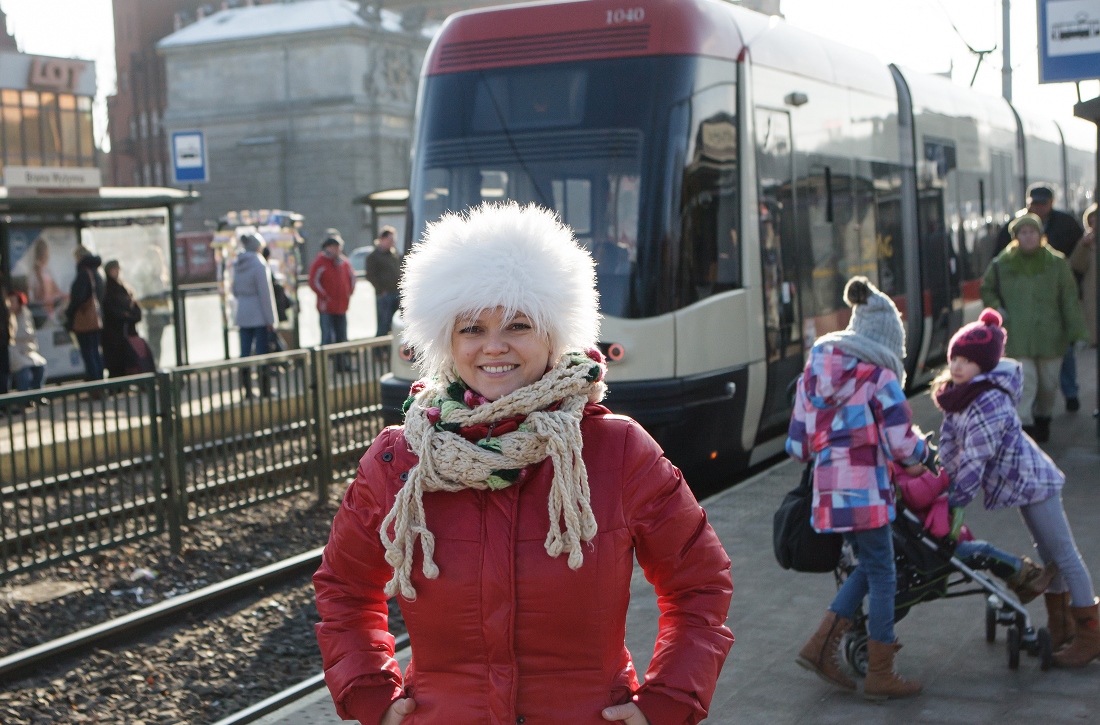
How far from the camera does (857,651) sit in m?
4.91

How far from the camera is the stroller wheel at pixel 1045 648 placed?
4.89 m

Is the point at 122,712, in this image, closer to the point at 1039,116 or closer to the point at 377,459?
the point at 377,459

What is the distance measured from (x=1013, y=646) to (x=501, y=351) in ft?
10.5

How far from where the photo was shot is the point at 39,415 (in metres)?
7.53

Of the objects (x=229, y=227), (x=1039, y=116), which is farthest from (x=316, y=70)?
(x=1039, y=116)

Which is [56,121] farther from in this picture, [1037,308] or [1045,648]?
[1045,648]

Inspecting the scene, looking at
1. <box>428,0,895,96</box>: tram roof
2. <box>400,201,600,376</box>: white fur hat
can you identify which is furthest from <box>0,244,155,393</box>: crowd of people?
<box>400,201,600,376</box>: white fur hat

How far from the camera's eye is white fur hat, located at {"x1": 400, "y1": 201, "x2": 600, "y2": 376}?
98.1 inches

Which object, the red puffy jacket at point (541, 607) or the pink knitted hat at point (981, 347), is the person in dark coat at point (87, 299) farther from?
the red puffy jacket at point (541, 607)

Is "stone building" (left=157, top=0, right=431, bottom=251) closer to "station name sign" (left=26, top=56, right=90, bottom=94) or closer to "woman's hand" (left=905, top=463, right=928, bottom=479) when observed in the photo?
"station name sign" (left=26, top=56, right=90, bottom=94)

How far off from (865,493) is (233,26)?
189ft

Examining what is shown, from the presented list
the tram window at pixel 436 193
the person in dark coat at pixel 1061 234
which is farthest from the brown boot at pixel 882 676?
the person in dark coat at pixel 1061 234

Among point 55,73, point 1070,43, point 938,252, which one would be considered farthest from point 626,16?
point 55,73

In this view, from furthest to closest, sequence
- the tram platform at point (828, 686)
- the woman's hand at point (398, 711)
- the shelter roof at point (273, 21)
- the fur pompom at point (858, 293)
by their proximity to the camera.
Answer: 1. the shelter roof at point (273, 21)
2. the fur pompom at point (858, 293)
3. the tram platform at point (828, 686)
4. the woman's hand at point (398, 711)
